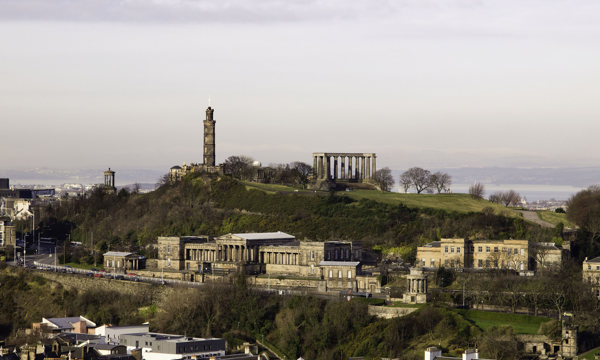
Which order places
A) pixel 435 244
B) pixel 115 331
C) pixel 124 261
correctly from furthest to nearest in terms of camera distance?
1. pixel 124 261
2. pixel 435 244
3. pixel 115 331

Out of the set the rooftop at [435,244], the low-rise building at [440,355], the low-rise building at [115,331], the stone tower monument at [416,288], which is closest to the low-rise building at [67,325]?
the low-rise building at [115,331]

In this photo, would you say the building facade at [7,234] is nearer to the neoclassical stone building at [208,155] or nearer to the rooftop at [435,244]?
the neoclassical stone building at [208,155]

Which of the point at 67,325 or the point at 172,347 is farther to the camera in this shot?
the point at 67,325

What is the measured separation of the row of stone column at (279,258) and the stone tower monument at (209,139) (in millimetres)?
36846

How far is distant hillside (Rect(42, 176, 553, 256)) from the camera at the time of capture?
357 feet

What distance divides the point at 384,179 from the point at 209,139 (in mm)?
21764

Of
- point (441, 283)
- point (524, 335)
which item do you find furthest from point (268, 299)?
point (524, 335)

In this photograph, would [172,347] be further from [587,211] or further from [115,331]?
[587,211]

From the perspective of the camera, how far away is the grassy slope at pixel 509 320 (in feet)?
251

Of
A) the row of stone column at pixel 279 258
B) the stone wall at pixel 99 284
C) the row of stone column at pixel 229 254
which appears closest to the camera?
the stone wall at pixel 99 284

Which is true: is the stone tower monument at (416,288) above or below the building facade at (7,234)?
below

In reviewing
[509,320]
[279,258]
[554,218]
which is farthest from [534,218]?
[509,320]

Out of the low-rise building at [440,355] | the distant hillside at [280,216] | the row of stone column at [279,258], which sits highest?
the distant hillside at [280,216]

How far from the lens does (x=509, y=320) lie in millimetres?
78125
